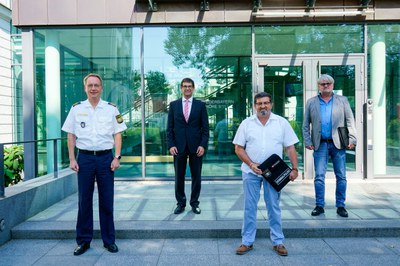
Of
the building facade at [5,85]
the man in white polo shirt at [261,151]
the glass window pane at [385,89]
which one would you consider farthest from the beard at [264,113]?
the building facade at [5,85]

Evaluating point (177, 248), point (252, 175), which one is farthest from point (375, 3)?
point (177, 248)

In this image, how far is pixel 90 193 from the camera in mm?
4348

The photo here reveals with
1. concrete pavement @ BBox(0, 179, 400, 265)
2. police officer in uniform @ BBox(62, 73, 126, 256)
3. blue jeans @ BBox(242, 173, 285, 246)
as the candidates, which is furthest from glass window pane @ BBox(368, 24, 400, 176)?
police officer in uniform @ BBox(62, 73, 126, 256)

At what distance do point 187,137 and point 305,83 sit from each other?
157 inches

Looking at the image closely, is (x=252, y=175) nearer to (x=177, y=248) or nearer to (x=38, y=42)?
(x=177, y=248)

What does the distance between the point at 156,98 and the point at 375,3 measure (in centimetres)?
527

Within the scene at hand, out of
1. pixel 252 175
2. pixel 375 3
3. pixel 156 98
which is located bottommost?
pixel 252 175

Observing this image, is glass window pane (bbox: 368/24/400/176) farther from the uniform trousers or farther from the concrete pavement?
the uniform trousers

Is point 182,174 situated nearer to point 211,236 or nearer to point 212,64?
point 211,236

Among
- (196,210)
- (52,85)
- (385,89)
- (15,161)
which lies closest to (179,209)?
(196,210)

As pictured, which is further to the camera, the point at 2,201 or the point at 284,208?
the point at 284,208

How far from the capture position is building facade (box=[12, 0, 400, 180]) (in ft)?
26.6

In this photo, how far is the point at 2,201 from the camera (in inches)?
182

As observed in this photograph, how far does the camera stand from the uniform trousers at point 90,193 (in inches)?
168
